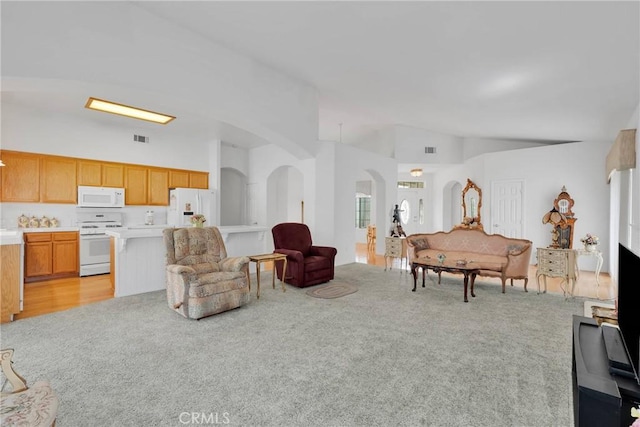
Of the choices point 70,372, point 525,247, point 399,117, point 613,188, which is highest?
point 399,117

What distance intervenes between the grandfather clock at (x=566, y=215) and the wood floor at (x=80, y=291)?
883mm

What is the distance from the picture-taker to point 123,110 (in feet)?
14.9

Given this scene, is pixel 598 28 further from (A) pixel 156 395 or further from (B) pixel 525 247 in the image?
(A) pixel 156 395

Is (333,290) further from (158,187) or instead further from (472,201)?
(472,201)

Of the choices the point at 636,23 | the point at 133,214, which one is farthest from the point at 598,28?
the point at 133,214

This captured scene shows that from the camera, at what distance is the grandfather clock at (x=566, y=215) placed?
21.0ft

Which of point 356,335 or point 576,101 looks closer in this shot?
point 356,335

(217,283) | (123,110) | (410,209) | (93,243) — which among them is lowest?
(217,283)

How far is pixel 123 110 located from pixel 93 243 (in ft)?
9.21

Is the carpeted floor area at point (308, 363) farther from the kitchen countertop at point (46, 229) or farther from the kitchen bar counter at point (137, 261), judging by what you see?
the kitchen countertop at point (46, 229)

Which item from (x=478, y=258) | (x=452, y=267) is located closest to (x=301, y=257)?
(x=452, y=267)

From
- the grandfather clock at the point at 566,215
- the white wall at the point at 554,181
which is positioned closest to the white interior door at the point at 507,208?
the white wall at the point at 554,181

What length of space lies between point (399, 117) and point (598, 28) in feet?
14.5

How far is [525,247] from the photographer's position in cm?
479
